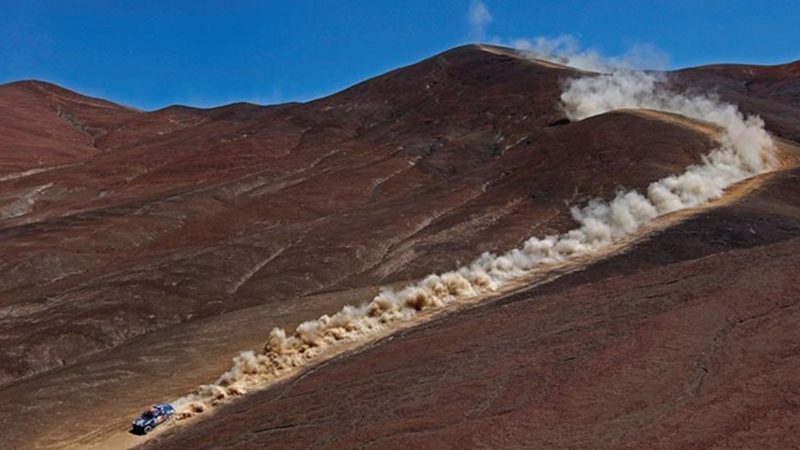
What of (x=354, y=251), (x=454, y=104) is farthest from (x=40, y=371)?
(x=454, y=104)

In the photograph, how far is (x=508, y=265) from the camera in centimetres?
3847

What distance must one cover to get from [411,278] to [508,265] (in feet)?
28.8

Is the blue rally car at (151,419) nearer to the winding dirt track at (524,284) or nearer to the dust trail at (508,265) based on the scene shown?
the winding dirt track at (524,284)

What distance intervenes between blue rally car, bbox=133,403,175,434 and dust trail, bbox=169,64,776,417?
0.81 metres

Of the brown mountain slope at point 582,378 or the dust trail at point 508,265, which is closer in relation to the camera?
the brown mountain slope at point 582,378

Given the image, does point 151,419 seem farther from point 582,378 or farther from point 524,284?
point 582,378

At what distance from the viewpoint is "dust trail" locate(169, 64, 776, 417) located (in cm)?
3002

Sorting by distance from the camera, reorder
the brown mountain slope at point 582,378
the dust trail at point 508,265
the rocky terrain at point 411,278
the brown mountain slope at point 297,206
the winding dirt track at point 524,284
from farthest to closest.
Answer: the brown mountain slope at point 297,206, the dust trail at point 508,265, the winding dirt track at point 524,284, the rocky terrain at point 411,278, the brown mountain slope at point 582,378

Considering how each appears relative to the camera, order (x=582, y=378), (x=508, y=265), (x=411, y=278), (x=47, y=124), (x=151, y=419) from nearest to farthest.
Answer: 1. (x=582, y=378)
2. (x=151, y=419)
3. (x=508, y=265)
4. (x=411, y=278)
5. (x=47, y=124)

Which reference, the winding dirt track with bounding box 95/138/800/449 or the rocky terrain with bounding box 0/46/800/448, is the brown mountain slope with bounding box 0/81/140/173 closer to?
the rocky terrain with bounding box 0/46/800/448

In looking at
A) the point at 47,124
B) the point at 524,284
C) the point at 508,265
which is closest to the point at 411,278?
→ the point at 508,265

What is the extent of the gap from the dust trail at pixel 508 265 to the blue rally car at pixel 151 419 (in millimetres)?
811

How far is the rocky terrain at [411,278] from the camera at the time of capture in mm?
14867

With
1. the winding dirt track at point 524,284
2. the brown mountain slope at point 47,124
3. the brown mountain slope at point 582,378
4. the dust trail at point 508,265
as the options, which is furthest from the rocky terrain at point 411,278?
the brown mountain slope at point 47,124
